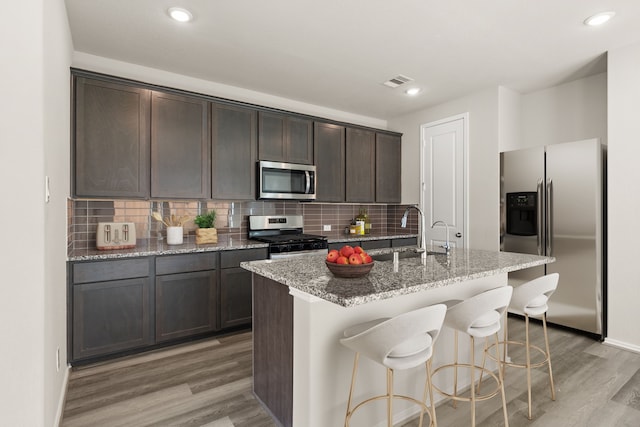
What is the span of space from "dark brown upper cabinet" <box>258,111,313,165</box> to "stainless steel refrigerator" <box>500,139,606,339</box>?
7.40 ft

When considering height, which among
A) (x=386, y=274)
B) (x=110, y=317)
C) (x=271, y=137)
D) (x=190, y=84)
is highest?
(x=190, y=84)

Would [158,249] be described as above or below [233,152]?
below

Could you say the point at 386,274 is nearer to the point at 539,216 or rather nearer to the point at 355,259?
the point at 355,259

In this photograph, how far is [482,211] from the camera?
3969mm

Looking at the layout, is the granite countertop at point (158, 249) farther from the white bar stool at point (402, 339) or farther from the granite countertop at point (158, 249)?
the white bar stool at point (402, 339)

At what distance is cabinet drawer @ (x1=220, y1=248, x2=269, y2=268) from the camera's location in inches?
124

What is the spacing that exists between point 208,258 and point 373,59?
2.36 meters

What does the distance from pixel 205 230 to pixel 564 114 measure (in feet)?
13.5

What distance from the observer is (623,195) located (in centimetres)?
293

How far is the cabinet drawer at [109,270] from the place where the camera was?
2.54m

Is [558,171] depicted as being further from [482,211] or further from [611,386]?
[611,386]

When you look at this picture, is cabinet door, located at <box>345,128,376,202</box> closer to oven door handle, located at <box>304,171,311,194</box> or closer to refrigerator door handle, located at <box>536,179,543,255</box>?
oven door handle, located at <box>304,171,311,194</box>

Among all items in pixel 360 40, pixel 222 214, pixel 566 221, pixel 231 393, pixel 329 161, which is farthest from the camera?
pixel 329 161

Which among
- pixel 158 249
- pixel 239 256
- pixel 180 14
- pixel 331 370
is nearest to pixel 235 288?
pixel 239 256
